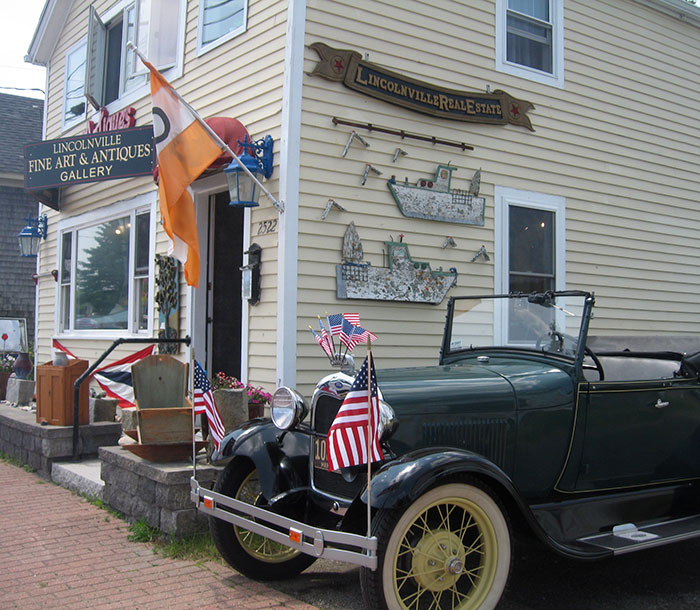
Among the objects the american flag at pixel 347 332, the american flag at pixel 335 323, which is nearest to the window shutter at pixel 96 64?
the american flag at pixel 335 323

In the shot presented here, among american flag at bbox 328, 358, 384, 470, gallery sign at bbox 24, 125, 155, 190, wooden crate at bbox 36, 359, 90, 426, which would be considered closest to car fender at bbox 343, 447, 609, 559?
american flag at bbox 328, 358, 384, 470

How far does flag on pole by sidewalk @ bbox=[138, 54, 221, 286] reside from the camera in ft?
20.5

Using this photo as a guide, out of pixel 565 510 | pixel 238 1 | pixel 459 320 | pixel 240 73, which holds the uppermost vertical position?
pixel 238 1

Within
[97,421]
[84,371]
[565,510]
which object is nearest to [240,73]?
[84,371]

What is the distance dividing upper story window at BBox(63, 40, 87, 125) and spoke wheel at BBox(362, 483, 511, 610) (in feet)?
28.9

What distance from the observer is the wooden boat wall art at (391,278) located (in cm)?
669

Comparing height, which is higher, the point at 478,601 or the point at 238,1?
the point at 238,1

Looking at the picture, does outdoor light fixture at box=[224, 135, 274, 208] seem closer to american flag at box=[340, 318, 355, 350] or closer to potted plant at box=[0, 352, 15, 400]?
american flag at box=[340, 318, 355, 350]

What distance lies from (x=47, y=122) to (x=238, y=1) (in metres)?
5.41

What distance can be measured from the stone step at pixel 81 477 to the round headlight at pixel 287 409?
2.51 meters

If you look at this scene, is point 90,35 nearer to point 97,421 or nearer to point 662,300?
point 97,421

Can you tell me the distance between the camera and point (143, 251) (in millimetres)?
8781

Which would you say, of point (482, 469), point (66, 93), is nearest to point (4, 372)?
point (66, 93)

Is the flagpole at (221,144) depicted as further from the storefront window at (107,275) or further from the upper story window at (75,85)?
the upper story window at (75,85)
